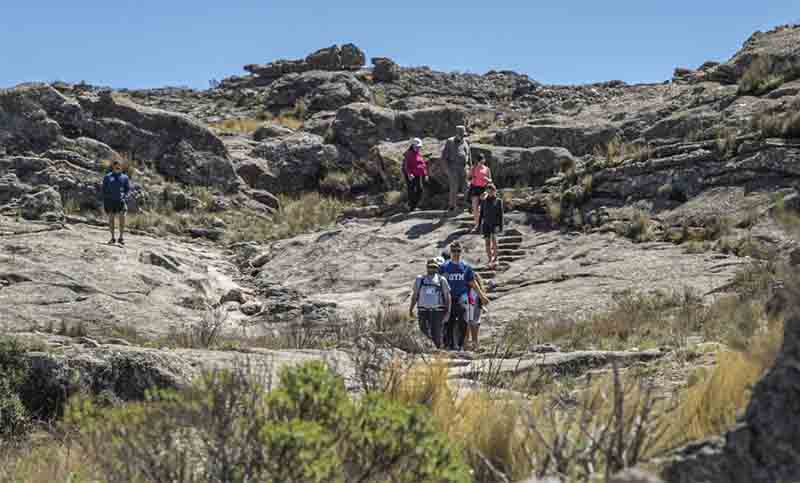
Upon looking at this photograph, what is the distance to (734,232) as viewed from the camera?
16.7m

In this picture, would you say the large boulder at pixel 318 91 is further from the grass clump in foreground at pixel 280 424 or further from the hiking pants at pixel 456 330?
the grass clump in foreground at pixel 280 424

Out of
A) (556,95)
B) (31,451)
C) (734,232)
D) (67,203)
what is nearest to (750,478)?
(31,451)

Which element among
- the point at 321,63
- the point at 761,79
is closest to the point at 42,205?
the point at 761,79

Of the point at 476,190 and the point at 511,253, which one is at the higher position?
the point at 476,190

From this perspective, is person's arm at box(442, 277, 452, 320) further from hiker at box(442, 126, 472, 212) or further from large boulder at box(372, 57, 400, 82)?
large boulder at box(372, 57, 400, 82)

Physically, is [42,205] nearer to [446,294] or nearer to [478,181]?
[478,181]

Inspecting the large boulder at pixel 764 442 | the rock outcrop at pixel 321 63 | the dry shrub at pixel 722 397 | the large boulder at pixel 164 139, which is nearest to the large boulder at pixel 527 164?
the large boulder at pixel 164 139

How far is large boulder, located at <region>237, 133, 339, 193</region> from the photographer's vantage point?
97.2 ft

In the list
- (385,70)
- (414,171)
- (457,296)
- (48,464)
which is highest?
(385,70)

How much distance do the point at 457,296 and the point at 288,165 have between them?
18.5m

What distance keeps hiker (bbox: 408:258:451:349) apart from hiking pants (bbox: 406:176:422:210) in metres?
11.4

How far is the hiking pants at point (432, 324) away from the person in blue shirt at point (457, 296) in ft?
1.21

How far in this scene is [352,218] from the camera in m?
25.3

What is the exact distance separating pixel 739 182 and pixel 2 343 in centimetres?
1454
